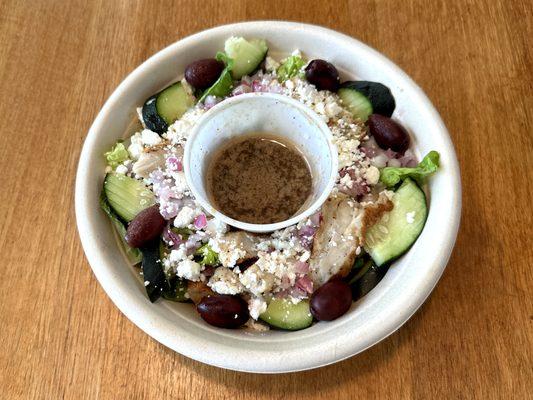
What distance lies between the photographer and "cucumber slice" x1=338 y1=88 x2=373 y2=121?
134 centimetres

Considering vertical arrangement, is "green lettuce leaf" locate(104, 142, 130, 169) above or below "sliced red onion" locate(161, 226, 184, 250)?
above

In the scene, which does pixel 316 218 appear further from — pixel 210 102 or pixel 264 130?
pixel 210 102

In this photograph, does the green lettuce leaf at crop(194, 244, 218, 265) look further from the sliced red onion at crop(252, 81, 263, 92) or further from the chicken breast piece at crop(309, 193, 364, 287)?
the sliced red onion at crop(252, 81, 263, 92)

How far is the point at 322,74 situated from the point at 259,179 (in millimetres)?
322

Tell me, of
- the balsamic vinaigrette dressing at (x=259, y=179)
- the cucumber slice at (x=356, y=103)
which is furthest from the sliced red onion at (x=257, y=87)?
the cucumber slice at (x=356, y=103)

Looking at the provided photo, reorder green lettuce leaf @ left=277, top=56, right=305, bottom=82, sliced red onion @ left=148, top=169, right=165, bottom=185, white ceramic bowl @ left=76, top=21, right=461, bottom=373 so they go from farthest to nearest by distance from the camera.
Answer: green lettuce leaf @ left=277, top=56, right=305, bottom=82, sliced red onion @ left=148, top=169, right=165, bottom=185, white ceramic bowl @ left=76, top=21, right=461, bottom=373

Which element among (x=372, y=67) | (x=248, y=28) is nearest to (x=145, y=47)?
(x=248, y=28)

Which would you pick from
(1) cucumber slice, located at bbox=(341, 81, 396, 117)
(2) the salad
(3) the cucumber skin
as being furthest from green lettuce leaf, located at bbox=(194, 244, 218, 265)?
(1) cucumber slice, located at bbox=(341, 81, 396, 117)

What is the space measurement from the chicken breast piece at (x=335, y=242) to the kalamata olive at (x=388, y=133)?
197mm

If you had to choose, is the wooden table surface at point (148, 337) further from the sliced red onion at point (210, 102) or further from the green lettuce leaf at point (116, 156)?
the sliced red onion at point (210, 102)

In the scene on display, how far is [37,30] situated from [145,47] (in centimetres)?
38

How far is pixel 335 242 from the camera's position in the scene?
1.18 m

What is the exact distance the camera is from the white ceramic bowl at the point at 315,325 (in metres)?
1.06

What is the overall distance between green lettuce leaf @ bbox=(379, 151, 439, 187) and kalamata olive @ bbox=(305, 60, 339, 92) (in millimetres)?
276
